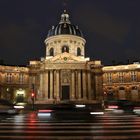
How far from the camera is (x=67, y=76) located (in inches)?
2753

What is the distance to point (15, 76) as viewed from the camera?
81125mm

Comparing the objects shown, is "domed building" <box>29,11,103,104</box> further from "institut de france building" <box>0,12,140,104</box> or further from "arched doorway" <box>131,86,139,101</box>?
"arched doorway" <box>131,86,139,101</box>

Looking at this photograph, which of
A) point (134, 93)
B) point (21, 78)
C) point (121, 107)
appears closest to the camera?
point (121, 107)

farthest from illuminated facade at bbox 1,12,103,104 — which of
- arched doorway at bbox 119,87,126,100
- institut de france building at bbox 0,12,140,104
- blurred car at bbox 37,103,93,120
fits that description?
blurred car at bbox 37,103,93,120

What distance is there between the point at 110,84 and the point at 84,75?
50.1 feet

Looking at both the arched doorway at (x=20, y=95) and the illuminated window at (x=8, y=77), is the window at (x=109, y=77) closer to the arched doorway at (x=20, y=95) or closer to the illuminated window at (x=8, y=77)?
the arched doorway at (x=20, y=95)

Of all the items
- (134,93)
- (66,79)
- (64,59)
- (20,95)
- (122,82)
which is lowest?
(20,95)

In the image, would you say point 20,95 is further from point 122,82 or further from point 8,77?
point 122,82

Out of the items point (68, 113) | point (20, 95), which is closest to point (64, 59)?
point (20, 95)

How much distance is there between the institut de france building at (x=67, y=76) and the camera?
69312 mm

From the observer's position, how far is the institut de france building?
69.3m
